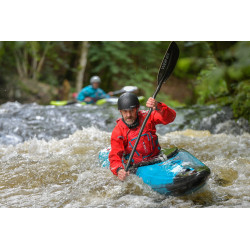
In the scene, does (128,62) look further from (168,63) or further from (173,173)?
(173,173)

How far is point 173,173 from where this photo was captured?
2438 mm

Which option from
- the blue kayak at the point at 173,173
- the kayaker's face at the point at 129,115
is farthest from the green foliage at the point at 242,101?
the kayaker's face at the point at 129,115

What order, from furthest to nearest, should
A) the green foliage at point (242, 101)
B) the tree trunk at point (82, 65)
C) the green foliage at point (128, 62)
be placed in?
the tree trunk at point (82, 65) < the green foliage at point (128, 62) < the green foliage at point (242, 101)

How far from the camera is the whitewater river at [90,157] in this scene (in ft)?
8.18

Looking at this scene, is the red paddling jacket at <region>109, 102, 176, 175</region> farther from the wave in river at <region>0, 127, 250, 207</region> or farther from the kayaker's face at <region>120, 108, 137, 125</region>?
the wave in river at <region>0, 127, 250, 207</region>

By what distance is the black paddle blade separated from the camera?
9.58 feet

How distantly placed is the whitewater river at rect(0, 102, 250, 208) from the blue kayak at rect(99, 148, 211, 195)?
7 cm

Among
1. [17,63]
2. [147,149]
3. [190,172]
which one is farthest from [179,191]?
[17,63]

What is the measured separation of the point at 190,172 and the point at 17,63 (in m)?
8.47

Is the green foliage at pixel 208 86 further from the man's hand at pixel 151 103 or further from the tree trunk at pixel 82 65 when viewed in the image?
the tree trunk at pixel 82 65

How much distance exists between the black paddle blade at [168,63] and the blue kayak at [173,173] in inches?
26.3

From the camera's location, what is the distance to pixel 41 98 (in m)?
9.35

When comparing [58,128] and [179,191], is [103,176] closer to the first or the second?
[179,191]

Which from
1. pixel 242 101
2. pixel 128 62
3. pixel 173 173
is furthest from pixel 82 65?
pixel 173 173
